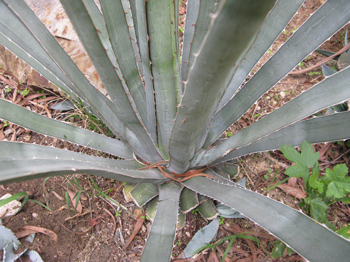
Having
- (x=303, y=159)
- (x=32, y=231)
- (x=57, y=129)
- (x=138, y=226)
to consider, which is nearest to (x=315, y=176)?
(x=303, y=159)

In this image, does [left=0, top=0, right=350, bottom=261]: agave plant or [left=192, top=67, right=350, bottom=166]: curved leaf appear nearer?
[left=0, top=0, right=350, bottom=261]: agave plant

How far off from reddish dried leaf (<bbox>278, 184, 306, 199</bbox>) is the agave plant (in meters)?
0.45

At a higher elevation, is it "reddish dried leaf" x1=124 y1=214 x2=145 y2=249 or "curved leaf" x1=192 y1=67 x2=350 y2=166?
"curved leaf" x1=192 y1=67 x2=350 y2=166

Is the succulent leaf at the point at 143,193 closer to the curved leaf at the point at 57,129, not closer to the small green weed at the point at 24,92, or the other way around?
the curved leaf at the point at 57,129

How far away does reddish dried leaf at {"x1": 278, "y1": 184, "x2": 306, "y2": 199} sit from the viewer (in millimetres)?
→ 1434

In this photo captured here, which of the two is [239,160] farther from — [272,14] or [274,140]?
[272,14]

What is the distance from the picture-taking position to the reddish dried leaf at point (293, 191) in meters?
1.43

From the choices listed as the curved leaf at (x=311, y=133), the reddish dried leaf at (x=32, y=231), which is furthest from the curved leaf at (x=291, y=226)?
the reddish dried leaf at (x=32, y=231)

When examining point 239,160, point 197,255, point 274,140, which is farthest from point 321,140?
point 197,255

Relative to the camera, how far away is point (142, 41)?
92cm

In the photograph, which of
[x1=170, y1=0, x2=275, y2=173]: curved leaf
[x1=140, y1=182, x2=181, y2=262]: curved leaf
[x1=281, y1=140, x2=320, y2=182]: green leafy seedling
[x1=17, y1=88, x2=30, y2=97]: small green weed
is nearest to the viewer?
[x1=170, y1=0, x2=275, y2=173]: curved leaf

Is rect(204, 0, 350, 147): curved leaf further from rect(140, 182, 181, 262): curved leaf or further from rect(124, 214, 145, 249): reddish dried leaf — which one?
rect(124, 214, 145, 249): reddish dried leaf

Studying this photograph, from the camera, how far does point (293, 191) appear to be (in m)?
1.44

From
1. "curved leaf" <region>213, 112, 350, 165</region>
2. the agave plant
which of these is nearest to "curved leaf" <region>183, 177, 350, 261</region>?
the agave plant
